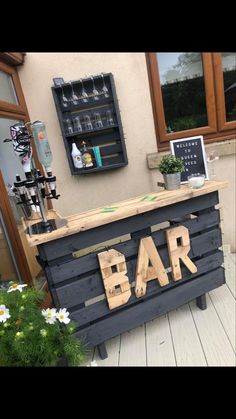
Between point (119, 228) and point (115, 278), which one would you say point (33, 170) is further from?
point (115, 278)

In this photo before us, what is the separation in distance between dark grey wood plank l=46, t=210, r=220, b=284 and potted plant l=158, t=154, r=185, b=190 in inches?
11.1

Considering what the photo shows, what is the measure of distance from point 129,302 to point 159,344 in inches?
14.1

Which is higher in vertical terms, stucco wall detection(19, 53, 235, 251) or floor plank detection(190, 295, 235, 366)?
stucco wall detection(19, 53, 235, 251)

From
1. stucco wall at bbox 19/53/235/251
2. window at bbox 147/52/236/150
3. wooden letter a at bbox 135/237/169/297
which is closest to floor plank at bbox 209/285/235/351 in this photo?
wooden letter a at bbox 135/237/169/297

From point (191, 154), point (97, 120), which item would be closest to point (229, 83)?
point (191, 154)

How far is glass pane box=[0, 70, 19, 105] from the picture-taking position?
2252 mm

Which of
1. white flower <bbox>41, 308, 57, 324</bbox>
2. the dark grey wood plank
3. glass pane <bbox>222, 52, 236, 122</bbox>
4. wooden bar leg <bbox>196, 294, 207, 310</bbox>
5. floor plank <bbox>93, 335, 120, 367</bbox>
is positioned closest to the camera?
white flower <bbox>41, 308, 57, 324</bbox>

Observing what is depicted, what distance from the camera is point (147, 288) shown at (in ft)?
6.17

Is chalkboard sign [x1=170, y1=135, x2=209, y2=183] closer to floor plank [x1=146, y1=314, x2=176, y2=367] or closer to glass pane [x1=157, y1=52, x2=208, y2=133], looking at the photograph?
glass pane [x1=157, y1=52, x2=208, y2=133]

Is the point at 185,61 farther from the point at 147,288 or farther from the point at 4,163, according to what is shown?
the point at 147,288

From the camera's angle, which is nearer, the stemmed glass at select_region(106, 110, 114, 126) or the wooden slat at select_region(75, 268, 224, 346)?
the wooden slat at select_region(75, 268, 224, 346)

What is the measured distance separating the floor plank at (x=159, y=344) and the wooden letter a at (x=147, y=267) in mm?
363

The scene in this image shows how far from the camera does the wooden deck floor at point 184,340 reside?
170cm
